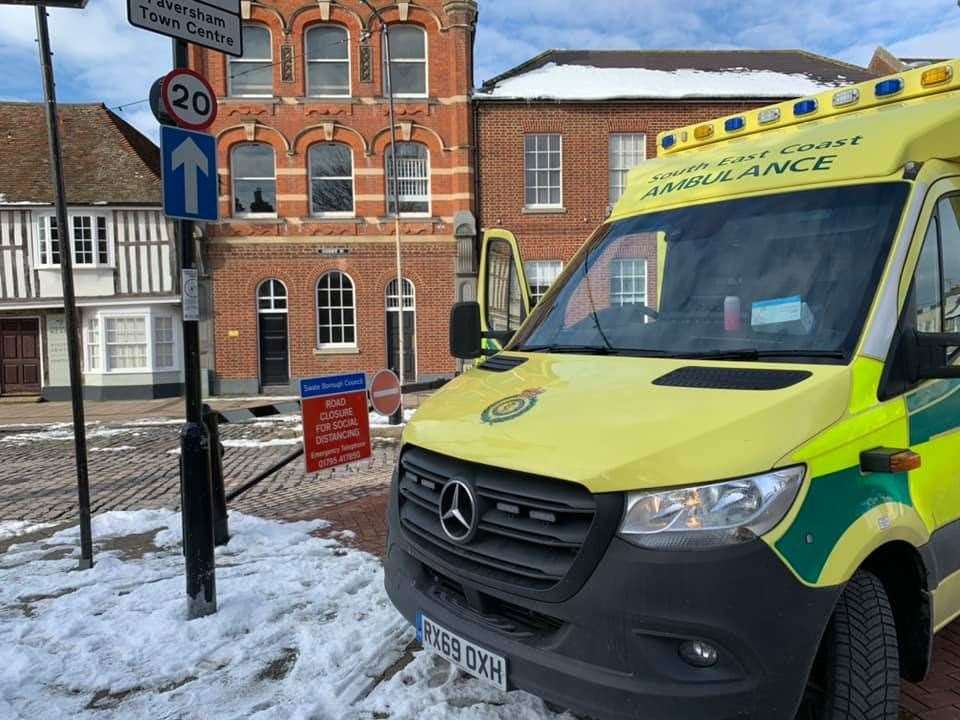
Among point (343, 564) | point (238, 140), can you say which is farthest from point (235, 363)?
point (343, 564)

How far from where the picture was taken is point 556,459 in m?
2.19

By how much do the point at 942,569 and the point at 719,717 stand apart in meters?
1.28

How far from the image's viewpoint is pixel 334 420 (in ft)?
21.4

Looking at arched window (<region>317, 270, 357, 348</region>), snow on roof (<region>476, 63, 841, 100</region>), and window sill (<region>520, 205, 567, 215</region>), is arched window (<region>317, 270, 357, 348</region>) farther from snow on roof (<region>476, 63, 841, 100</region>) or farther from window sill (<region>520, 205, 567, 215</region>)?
snow on roof (<region>476, 63, 841, 100</region>)

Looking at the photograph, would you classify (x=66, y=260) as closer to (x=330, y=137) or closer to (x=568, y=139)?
(x=330, y=137)

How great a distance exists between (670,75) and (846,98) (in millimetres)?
19029

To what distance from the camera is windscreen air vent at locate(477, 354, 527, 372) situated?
3299 millimetres

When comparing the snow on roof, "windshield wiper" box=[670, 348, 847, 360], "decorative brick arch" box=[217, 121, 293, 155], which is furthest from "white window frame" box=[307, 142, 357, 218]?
"windshield wiper" box=[670, 348, 847, 360]

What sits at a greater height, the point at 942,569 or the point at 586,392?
the point at 586,392

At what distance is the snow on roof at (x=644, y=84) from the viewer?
18.8 meters

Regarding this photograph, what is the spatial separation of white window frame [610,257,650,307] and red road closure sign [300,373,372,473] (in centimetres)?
345

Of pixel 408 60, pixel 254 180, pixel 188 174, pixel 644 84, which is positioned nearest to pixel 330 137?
pixel 254 180

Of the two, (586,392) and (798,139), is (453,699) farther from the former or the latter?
(798,139)

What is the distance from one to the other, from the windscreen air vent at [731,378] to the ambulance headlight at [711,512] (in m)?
0.34
